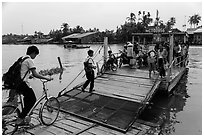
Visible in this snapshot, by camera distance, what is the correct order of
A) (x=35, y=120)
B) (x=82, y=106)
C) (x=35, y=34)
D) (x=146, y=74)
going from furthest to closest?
(x=35, y=34)
(x=146, y=74)
(x=82, y=106)
(x=35, y=120)

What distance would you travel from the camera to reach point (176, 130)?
5.33 meters

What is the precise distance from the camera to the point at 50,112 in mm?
4852

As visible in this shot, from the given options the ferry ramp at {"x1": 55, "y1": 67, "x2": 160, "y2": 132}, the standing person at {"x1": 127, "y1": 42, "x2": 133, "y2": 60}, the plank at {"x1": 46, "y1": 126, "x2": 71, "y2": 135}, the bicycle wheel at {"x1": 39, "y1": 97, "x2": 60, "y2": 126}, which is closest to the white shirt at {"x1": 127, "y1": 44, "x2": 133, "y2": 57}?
the standing person at {"x1": 127, "y1": 42, "x2": 133, "y2": 60}

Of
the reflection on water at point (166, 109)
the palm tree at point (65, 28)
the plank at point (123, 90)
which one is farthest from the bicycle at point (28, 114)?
the palm tree at point (65, 28)

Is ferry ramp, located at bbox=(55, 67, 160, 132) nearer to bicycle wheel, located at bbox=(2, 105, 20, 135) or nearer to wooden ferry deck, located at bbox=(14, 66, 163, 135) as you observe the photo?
wooden ferry deck, located at bbox=(14, 66, 163, 135)

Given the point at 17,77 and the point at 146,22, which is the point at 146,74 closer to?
the point at 17,77

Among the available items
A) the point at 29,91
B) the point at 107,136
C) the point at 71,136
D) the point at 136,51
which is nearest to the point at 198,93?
the point at 136,51

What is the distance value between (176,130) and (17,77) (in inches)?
162

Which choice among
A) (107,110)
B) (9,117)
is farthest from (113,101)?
(9,117)

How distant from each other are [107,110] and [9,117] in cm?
247

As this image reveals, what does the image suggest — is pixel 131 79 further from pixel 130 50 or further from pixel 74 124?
pixel 74 124

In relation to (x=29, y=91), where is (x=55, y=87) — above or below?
below


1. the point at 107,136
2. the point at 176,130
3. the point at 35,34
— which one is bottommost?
the point at 176,130

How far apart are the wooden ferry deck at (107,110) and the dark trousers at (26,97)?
0.46m
